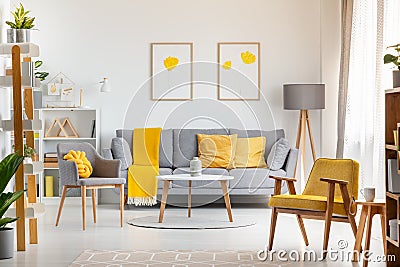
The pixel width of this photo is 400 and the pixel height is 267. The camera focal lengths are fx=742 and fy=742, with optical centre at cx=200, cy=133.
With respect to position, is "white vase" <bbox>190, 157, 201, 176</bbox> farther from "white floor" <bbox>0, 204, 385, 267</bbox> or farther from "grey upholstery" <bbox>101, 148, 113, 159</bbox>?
"grey upholstery" <bbox>101, 148, 113, 159</bbox>

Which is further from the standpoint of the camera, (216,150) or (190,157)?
(190,157)

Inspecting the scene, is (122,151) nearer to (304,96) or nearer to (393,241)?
(304,96)

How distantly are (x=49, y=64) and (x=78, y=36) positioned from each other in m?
0.49

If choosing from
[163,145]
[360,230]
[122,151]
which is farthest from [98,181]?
[360,230]

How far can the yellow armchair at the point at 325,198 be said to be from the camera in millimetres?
5379

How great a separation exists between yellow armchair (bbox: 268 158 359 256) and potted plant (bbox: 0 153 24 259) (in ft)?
6.28

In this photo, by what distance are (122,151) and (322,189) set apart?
313 centimetres

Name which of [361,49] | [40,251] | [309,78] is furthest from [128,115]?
[40,251]

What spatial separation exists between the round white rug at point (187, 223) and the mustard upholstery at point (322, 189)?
4.35ft

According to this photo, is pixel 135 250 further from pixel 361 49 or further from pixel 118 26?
pixel 118 26

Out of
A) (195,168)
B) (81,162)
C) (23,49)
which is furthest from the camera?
(81,162)

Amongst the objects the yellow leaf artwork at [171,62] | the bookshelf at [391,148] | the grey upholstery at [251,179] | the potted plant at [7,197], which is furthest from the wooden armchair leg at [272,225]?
the yellow leaf artwork at [171,62]

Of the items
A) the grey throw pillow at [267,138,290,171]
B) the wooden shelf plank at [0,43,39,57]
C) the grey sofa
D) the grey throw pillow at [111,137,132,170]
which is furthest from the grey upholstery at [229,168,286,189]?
the wooden shelf plank at [0,43,39,57]

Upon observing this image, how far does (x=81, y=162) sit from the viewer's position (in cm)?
755
